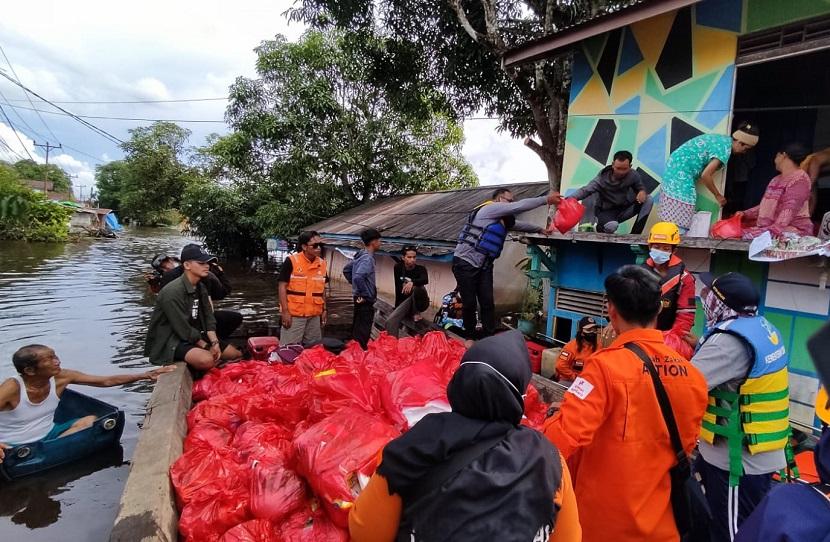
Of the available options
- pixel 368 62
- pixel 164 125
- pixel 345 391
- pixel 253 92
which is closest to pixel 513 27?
pixel 368 62

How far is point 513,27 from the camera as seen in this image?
861 centimetres

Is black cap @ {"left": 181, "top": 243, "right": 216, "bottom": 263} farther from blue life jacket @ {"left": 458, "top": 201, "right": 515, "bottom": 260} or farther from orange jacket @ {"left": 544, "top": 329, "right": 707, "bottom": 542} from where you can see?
orange jacket @ {"left": 544, "top": 329, "right": 707, "bottom": 542}

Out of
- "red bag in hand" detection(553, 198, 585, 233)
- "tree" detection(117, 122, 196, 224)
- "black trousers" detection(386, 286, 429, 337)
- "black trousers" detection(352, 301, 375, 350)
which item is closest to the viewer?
"red bag in hand" detection(553, 198, 585, 233)

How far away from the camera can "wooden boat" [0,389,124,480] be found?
3.69 metres

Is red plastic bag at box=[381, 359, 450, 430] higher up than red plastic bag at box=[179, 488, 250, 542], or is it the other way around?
red plastic bag at box=[381, 359, 450, 430]

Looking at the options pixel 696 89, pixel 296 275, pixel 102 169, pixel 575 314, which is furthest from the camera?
pixel 102 169

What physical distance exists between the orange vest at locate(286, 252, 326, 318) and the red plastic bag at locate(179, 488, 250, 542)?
3066 mm

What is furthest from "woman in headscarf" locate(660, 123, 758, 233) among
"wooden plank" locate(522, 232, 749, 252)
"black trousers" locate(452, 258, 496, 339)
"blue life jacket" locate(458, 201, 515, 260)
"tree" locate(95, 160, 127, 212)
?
"tree" locate(95, 160, 127, 212)

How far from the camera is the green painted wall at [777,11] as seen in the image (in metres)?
4.11

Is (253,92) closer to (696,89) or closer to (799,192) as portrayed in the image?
(696,89)

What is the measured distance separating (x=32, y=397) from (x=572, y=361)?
15.7ft

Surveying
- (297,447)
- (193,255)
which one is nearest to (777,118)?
(297,447)

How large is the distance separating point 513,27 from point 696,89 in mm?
4551

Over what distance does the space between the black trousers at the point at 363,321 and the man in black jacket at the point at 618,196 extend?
2900mm
